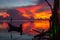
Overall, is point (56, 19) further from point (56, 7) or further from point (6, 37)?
point (6, 37)

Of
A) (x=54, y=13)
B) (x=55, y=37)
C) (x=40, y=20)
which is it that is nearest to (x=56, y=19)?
(x=54, y=13)

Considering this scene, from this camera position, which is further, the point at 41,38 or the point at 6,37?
the point at 6,37

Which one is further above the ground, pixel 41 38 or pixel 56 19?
pixel 56 19

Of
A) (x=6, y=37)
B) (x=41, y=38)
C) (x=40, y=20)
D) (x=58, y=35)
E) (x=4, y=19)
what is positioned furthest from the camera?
(x=6, y=37)

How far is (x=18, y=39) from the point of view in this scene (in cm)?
462

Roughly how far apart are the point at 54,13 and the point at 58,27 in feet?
0.50

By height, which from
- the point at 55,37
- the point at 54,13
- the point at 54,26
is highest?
the point at 54,13

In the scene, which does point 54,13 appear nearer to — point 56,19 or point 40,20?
point 56,19

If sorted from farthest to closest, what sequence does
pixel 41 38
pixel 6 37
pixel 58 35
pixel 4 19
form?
pixel 6 37
pixel 4 19
pixel 41 38
pixel 58 35

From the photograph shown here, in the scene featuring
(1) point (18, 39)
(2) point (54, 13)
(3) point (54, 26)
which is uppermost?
(2) point (54, 13)

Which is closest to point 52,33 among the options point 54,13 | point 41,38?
point 54,13

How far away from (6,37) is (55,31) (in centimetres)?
311

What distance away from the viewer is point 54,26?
1849 mm

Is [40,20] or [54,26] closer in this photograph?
[54,26]
